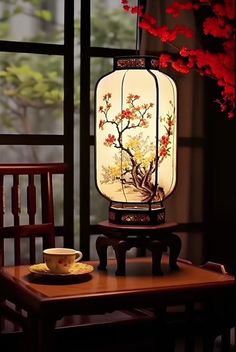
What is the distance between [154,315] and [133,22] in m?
1.67

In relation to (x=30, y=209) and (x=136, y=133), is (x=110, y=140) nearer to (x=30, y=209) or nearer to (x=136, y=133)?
(x=136, y=133)

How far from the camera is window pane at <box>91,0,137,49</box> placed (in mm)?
3463

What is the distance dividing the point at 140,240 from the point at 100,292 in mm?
324

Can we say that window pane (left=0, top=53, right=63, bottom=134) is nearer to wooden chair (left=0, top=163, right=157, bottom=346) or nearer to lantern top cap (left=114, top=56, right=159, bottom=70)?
wooden chair (left=0, top=163, right=157, bottom=346)

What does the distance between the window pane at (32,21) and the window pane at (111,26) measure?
185 millimetres

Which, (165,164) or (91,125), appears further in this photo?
(91,125)

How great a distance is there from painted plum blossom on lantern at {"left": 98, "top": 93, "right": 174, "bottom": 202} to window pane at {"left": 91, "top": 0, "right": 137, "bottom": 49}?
1321 millimetres

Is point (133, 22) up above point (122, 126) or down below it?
above

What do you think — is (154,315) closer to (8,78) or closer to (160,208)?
(160,208)

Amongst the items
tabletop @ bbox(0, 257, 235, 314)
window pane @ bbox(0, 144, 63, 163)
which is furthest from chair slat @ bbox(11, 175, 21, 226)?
window pane @ bbox(0, 144, 63, 163)

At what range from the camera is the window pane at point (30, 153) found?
331cm

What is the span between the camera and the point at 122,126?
221 centimetres

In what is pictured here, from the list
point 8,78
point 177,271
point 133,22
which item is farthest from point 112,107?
point 133,22

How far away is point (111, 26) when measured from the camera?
3.51 meters
